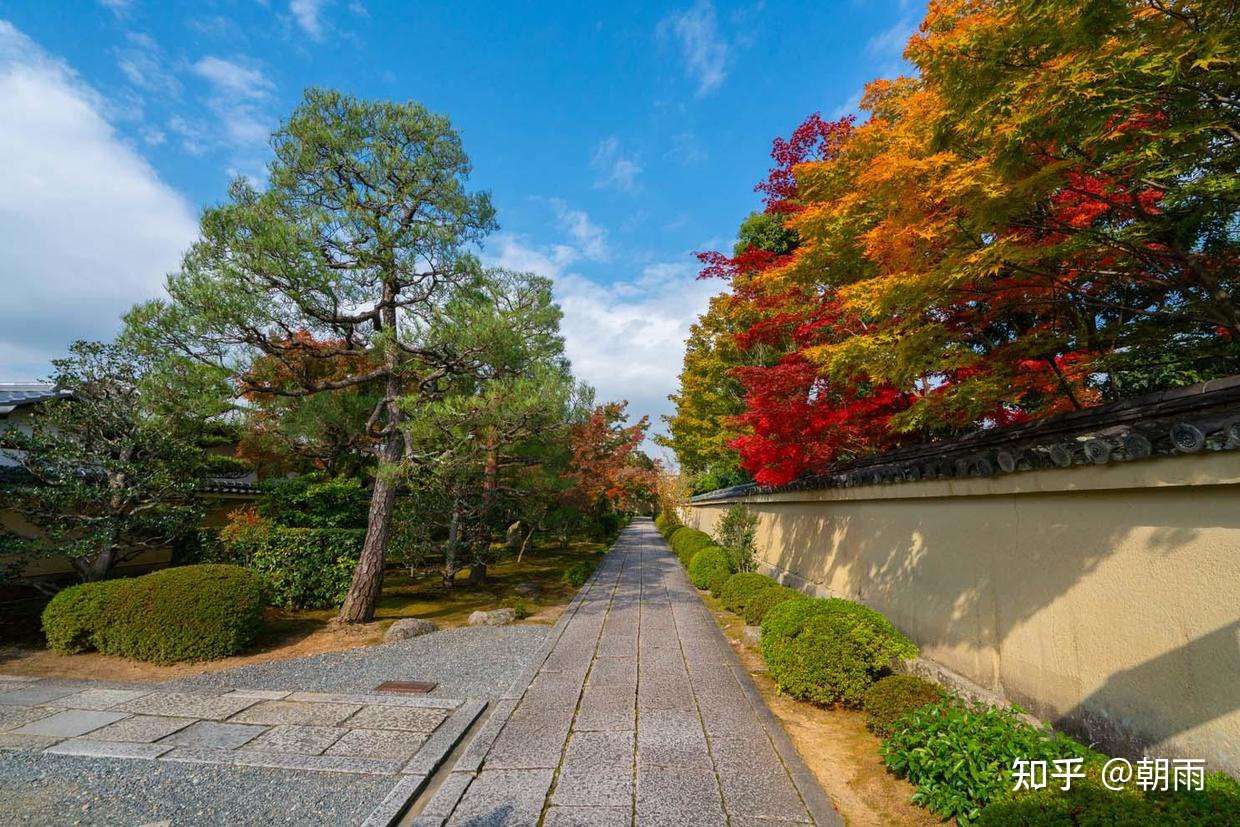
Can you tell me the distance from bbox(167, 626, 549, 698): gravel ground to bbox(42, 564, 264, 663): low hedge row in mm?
691

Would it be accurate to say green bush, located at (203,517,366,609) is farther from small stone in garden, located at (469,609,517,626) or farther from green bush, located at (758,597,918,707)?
green bush, located at (758,597,918,707)

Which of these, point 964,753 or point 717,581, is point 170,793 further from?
point 717,581

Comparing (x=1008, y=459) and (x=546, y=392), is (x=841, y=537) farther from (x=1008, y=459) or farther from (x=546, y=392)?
(x=546, y=392)

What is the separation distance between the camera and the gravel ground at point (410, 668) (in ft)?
17.4

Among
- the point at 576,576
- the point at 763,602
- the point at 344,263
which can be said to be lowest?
the point at 576,576

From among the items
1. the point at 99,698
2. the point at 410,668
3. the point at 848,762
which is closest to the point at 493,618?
the point at 410,668

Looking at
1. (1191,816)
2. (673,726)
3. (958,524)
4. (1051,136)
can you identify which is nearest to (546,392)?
(673,726)

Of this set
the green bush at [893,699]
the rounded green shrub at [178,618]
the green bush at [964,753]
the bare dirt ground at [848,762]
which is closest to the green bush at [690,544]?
the bare dirt ground at [848,762]

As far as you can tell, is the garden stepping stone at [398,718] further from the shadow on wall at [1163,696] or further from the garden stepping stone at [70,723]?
the shadow on wall at [1163,696]

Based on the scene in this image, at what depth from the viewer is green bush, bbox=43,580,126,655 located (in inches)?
239

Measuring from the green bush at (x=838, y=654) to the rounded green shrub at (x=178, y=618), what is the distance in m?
6.86

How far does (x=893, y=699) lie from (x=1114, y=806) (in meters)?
1.81

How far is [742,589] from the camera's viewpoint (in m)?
8.48

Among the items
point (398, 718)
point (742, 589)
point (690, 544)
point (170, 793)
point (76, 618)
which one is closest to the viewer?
point (170, 793)
